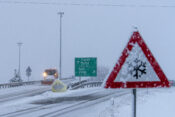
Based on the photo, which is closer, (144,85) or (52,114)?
(144,85)

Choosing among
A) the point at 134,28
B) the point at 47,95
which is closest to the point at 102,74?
the point at 47,95

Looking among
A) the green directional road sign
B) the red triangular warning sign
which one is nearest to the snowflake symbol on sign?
the red triangular warning sign

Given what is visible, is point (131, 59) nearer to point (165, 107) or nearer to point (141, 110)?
point (141, 110)

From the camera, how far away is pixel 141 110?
564 inches

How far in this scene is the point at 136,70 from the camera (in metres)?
5.50

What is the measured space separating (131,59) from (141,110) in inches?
361

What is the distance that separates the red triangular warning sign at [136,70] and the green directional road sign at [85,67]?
2765cm

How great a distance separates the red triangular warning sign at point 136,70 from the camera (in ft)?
18.1

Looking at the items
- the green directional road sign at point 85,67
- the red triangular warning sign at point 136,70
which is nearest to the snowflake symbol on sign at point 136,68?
the red triangular warning sign at point 136,70

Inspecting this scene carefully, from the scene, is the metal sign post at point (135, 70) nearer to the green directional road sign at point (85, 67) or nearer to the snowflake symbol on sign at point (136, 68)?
the snowflake symbol on sign at point (136, 68)

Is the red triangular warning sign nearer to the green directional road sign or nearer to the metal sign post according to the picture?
the metal sign post

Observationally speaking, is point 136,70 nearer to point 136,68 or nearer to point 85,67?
point 136,68

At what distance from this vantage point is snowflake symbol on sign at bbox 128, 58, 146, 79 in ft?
18.0

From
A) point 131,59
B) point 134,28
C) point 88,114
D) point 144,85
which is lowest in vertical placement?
point 88,114
